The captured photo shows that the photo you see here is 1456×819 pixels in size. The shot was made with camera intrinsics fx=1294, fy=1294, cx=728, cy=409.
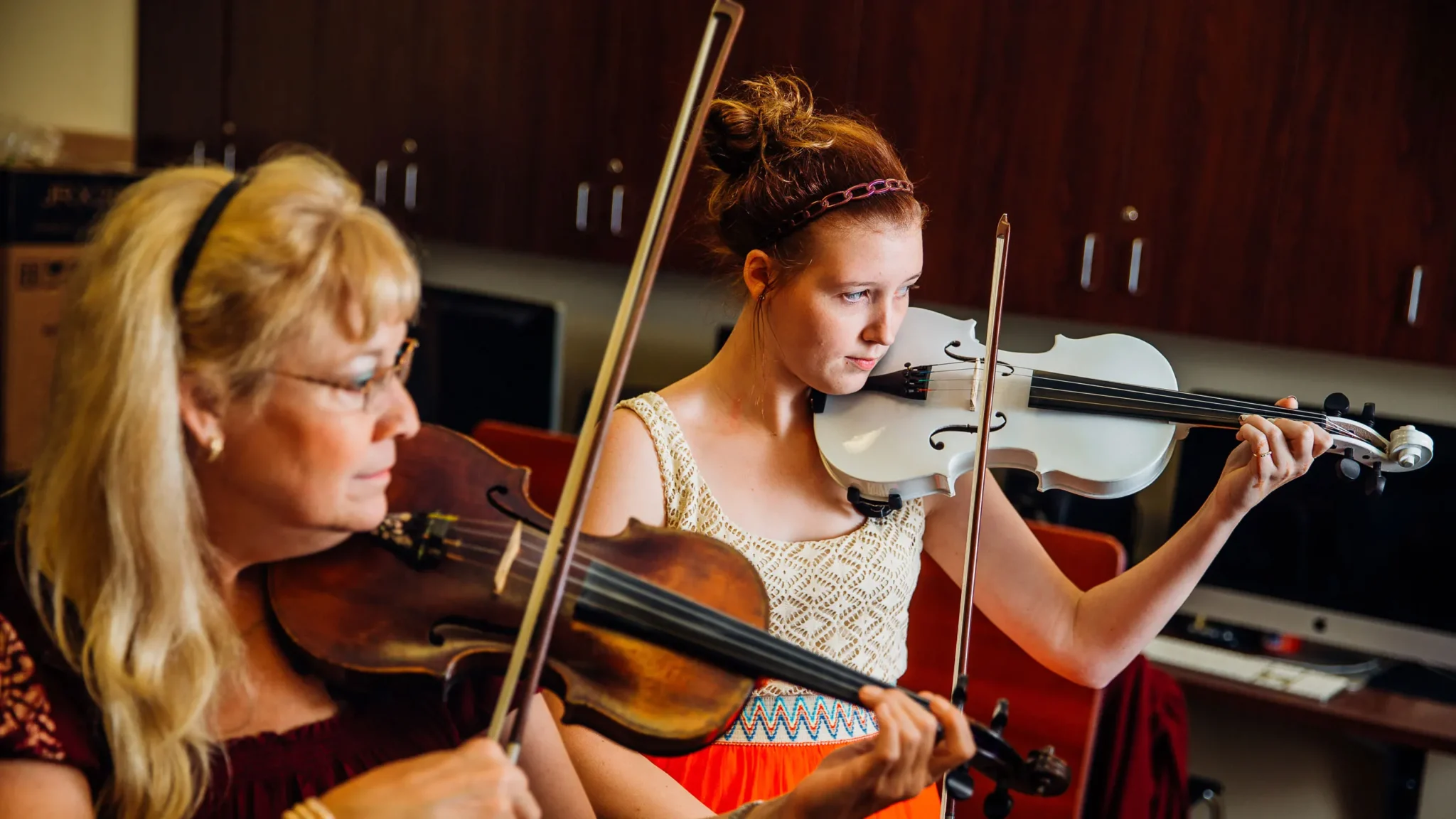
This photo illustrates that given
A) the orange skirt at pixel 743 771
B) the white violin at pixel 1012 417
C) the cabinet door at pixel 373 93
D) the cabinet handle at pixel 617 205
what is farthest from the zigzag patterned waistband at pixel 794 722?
the cabinet door at pixel 373 93

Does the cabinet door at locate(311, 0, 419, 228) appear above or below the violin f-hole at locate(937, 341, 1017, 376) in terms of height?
above

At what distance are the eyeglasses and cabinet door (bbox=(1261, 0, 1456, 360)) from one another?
2086 mm

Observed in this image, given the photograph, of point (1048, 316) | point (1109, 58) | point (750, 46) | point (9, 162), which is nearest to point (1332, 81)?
point (1109, 58)

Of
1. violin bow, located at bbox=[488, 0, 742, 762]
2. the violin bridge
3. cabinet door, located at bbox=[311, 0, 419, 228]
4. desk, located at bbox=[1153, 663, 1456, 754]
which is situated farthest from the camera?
cabinet door, located at bbox=[311, 0, 419, 228]

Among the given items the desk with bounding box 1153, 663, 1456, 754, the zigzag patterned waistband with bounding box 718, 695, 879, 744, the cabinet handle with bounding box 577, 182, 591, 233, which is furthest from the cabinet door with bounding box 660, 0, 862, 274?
the zigzag patterned waistband with bounding box 718, 695, 879, 744

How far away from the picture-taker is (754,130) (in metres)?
1.38

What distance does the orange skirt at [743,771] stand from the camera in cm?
132

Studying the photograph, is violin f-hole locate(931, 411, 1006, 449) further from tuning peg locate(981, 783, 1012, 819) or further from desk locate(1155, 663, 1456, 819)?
desk locate(1155, 663, 1456, 819)

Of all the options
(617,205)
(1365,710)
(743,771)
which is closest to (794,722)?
(743,771)

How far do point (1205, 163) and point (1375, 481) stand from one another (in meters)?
1.46

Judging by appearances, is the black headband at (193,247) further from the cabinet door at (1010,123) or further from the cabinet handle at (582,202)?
the cabinet handle at (582,202)

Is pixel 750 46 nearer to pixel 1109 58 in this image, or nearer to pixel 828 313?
pixel 1109 58

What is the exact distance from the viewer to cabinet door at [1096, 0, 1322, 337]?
2484 millimetres

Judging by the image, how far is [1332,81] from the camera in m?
2.43
